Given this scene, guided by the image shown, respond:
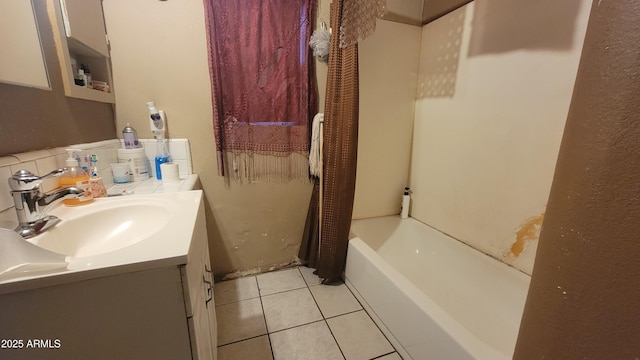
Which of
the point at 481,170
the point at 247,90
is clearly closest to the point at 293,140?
the point at 247,90

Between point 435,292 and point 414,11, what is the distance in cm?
192

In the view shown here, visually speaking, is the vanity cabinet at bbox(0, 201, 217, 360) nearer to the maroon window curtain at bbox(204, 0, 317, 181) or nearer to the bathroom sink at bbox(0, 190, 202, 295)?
the bathroom sink at bbox(0, 190, 202, 295)

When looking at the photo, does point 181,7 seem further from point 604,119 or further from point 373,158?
point 604,119

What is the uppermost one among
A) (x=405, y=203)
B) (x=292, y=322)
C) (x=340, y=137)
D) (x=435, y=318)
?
(x=340, y=137)

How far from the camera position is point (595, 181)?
0.33m

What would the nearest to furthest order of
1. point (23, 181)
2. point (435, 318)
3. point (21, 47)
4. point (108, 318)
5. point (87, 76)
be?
point (108, 318) → point (23, 181) → point (21, 47) → point (435, 318) → point (87, 76)

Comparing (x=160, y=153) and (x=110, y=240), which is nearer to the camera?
(x=110, y=240)

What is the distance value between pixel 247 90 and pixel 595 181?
154cm

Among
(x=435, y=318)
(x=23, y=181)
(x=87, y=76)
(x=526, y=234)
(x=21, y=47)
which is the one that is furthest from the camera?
(x=526, y=234)

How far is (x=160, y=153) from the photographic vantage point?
4.75 ft

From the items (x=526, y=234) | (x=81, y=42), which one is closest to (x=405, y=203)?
(x=526, y=234)

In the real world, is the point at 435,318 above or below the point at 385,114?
below

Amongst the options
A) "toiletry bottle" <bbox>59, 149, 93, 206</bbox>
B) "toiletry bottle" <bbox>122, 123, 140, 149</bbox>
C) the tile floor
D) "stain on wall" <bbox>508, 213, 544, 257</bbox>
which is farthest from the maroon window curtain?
"stain on wall" <bbox>508, 213, 544, 257</bbox>

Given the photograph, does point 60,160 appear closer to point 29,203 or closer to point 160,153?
point 29,203
